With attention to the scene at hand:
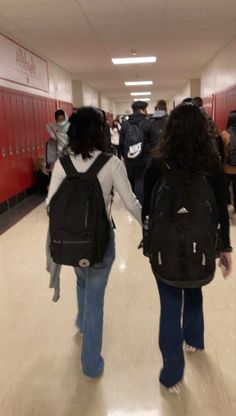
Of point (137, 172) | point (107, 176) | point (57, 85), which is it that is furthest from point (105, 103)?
point (107, 176)

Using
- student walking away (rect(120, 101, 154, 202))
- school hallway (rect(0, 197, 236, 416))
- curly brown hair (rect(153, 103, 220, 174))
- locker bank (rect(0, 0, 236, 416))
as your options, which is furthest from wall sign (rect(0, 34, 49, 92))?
curly brown hair (rect(153, 103, 220, 174))

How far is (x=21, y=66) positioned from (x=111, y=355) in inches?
234

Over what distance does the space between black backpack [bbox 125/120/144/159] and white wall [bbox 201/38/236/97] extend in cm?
334

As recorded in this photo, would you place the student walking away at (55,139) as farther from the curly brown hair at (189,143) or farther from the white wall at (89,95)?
the white wall at (89,95)

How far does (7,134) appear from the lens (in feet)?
19.1

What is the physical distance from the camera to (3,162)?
5707mm

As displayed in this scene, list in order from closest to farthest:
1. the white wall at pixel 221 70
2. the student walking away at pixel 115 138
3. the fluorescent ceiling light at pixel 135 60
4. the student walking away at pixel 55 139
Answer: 1. the student walking away at pixel 55 139
2. the white wall at pixel 221 70
3. the fluorescent ceiling light at pixel 135 60
4. the student walking away at pixel 115 138

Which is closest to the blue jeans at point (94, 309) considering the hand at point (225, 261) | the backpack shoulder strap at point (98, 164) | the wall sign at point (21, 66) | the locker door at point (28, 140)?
the backpack shoulder strap at point (98, 164)

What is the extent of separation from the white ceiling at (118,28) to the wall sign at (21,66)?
0.17m

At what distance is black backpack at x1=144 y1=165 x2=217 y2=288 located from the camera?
55.9 inches

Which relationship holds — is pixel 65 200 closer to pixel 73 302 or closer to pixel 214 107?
pixel 73 302

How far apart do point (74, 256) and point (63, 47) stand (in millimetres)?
6321

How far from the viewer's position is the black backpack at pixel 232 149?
4352 millimetres

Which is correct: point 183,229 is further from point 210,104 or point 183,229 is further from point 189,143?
point 210,104
